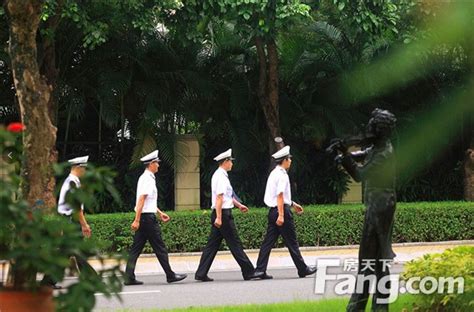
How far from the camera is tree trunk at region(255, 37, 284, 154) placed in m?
22.0

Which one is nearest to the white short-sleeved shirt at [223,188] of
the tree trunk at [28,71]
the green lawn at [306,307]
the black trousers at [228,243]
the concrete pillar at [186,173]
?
the black trousers at [228,243]

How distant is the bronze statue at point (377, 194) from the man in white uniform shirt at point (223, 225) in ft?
19.3

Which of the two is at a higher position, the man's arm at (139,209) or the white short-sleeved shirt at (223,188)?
the white short-sleeved shirt at (223,188)

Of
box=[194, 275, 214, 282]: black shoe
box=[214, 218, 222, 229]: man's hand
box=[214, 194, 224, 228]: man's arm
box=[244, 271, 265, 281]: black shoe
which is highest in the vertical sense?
box=[214, 194, 224, 228]: man's arm

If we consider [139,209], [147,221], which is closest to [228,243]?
[147,221]

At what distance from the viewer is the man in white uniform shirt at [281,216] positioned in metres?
15.3

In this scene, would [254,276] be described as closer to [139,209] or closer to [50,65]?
[139,209]

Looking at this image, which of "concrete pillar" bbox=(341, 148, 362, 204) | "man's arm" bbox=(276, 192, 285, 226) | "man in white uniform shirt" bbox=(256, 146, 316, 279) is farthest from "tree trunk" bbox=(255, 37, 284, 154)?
"man's arm" bbox=(276, 192, 285, 226)

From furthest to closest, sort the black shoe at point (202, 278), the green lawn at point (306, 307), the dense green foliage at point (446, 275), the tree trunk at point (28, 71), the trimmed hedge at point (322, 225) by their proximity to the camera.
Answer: the trimmed hedge at point (322, 225) < the black shoe at point (202, 278) < the green lawn at point (306, 307) < the tree trunk at point (28, 71) < the dense green foliage at point (446, 275)

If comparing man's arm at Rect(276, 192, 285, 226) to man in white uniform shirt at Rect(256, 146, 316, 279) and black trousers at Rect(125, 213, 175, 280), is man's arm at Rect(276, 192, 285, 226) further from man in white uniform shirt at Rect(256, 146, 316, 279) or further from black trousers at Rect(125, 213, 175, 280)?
black trousers at Rect(125, 213, 175, 280)

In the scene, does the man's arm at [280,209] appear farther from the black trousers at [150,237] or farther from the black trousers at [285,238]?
the black trousers at [150,237]

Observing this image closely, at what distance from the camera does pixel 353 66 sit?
22781 mm

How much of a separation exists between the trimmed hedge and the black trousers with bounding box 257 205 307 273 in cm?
364

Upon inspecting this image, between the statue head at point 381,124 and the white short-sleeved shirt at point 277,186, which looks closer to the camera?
the statue head at point 381,124
